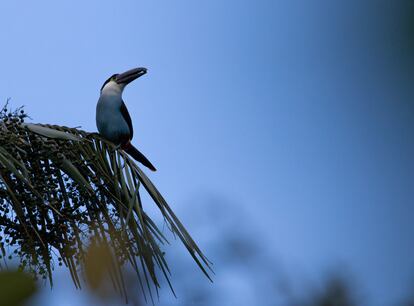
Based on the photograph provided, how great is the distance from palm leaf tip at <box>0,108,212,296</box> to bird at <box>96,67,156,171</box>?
4.74 feet

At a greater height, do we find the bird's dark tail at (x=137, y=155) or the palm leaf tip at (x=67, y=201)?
the bird's dark tail at (x=137, y=155)

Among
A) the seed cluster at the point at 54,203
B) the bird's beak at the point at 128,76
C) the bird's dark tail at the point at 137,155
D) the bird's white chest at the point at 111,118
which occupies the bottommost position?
the seed cluster at the point at 54,203

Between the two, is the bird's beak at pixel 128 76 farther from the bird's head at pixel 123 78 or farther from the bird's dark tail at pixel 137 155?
the bird's dark tail at pixel 137 155

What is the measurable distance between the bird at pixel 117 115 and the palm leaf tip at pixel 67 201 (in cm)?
144

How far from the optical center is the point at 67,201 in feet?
10.2

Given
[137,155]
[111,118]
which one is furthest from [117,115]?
[137,155]

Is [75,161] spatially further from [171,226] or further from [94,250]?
[94,250]

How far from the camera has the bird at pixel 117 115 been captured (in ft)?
16.3

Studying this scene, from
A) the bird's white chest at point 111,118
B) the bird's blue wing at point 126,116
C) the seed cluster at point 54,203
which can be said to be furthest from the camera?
the bird's blue wing at point 126,116

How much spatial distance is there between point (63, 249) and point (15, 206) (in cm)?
32

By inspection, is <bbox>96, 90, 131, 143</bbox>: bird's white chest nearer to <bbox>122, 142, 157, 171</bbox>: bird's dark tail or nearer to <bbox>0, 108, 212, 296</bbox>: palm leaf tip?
<bbox>122, 142, 157, 171</bbox>: bird's dark tail

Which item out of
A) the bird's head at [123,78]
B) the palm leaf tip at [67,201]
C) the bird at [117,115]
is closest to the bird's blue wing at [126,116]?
the bird at [117,115]

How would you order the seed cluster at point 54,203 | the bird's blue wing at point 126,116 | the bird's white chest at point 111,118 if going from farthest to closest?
the bird's blue wing at point 126,116, the bird's white chest at point 111,118, the seed cluster at point 54,203

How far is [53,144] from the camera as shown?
3271 millimetres
